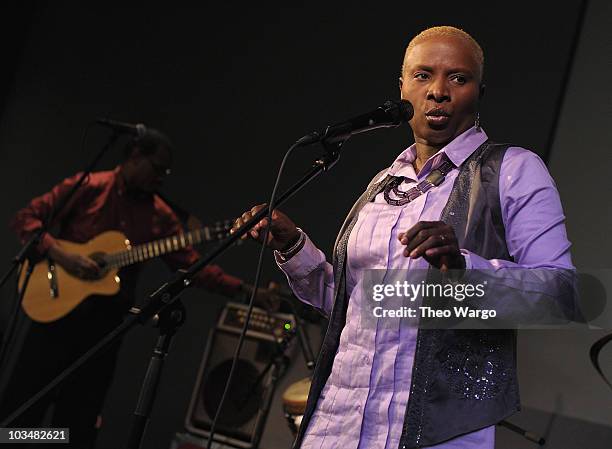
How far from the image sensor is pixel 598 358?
9.40 feet

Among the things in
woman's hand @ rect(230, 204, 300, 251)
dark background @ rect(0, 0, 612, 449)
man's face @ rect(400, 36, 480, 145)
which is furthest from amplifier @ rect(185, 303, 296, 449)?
man's face @ rect(400, 36, 480, 145)

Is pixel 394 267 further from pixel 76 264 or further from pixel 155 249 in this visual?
pixel 76 264

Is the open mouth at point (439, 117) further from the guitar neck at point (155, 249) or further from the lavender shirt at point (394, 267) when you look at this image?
the guitar neck at point (155, 249)

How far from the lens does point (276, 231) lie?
1.75 m

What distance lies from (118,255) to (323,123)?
139 centimetres

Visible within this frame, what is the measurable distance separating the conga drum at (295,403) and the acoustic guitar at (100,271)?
106cm

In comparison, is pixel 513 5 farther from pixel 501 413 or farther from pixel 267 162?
pixel 501 413

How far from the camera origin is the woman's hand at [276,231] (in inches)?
65.9

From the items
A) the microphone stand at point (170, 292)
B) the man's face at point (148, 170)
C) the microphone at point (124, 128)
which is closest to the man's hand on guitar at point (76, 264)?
the man's face at point (148, 170)

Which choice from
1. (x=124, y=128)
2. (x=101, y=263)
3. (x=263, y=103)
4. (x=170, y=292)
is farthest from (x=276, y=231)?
(x=263, y=103)

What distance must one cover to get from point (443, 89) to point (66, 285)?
3.00 meters

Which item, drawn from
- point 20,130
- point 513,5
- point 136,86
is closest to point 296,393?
point 513,5

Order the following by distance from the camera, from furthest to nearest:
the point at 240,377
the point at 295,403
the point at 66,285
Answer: the point at 66,285
the point at 240,377
the point at 295,403

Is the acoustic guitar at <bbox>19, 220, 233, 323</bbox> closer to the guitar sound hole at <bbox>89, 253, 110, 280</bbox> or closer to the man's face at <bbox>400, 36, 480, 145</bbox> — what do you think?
the guitar sound hole at <bbox>89, 253, 110, 280</bbox>
